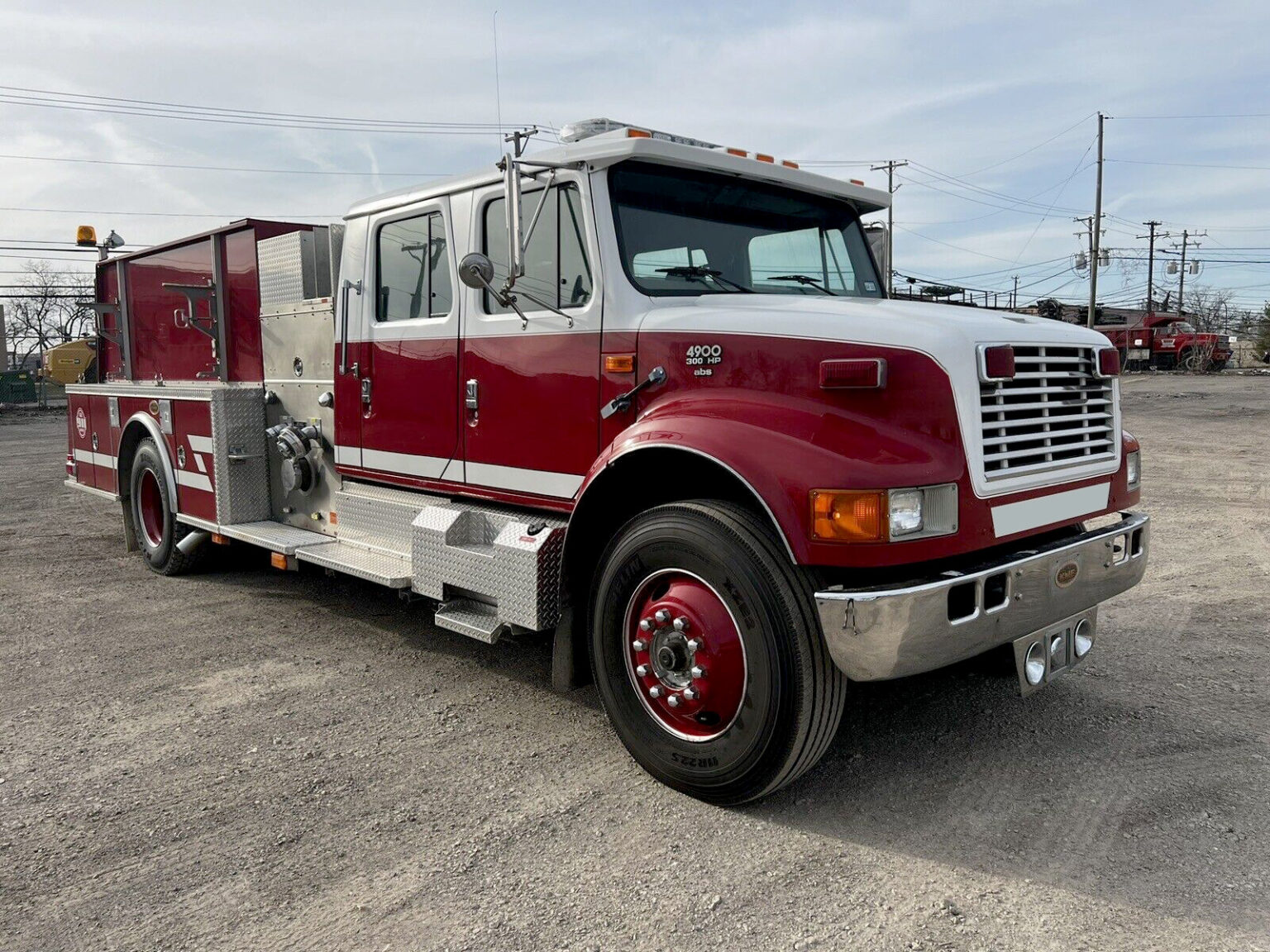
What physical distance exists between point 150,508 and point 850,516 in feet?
21.0

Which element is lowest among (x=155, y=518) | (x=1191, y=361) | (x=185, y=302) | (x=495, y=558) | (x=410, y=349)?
(x=155, y=518)

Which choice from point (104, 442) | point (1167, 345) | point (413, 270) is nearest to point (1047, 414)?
point (413, 270)

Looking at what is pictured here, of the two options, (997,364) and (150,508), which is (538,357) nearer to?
(997,364)

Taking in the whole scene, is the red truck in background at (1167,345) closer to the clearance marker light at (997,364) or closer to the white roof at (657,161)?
the white roof at (657,161)

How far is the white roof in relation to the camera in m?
3.89

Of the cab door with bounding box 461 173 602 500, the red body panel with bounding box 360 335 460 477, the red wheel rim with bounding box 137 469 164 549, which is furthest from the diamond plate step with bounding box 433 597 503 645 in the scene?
the red wheel rim with bounding box 137 469 164 549

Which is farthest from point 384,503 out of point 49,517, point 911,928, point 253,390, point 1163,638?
point 49,517

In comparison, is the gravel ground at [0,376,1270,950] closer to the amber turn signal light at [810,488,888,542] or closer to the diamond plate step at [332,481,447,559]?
the diamond plate step at [332,481,447,559]

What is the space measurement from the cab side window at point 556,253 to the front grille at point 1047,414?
1689mm

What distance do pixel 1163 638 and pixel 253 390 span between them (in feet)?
18.6

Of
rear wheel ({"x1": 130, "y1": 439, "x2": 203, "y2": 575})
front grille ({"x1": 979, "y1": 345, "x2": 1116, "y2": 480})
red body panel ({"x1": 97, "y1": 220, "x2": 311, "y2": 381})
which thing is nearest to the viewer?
front grille ({"x1": 979, "y1": 345, "x2": 1116, "y2": 480})

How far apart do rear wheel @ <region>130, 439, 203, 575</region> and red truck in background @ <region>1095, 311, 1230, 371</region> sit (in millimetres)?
38466

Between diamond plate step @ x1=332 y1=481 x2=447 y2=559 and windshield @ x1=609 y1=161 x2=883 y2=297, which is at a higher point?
windshield @ x1=609 y1=161 x2=883 y2=297

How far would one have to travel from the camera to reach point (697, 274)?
160 inches
